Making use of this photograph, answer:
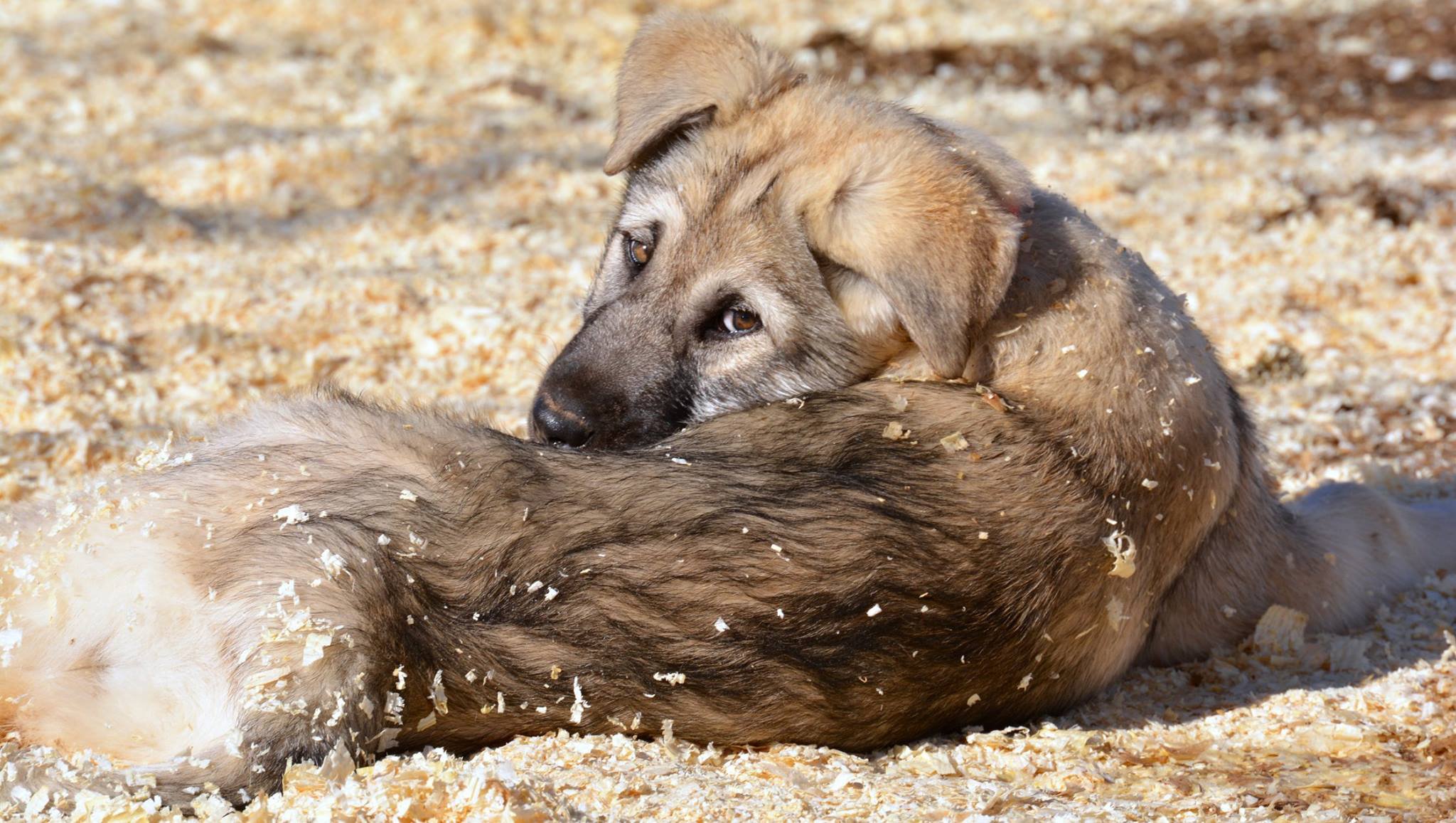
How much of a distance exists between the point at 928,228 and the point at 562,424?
106 cm

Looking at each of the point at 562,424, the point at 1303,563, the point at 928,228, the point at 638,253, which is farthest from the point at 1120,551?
the point at 638,253

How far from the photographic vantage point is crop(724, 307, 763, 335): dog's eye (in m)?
3.94

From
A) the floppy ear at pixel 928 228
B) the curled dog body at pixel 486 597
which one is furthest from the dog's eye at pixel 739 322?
the curled dog body at pixel 486 597

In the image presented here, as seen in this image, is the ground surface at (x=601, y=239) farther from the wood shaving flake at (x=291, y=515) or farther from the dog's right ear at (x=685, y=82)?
the dog's right ear at (x=685, y=82)

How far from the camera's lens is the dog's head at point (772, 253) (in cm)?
358

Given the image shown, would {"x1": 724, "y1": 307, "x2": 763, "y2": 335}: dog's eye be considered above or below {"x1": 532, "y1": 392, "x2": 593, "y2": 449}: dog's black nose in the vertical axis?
above

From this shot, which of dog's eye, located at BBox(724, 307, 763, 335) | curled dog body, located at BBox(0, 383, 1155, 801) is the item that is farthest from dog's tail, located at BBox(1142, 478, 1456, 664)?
dog's eye, located at BBox(724, 307, 763, 335)

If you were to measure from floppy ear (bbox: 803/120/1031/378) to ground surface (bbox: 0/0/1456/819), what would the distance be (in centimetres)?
99

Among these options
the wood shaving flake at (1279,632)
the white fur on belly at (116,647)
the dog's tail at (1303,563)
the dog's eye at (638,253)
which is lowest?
the white fur on belly at (116,647)

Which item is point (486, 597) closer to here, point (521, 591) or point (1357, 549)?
point (521, 591)

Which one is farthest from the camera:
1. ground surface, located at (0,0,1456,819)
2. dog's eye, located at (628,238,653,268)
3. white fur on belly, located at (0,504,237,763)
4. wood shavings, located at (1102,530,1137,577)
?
A: dog's eye, located at (628,238,653,268)

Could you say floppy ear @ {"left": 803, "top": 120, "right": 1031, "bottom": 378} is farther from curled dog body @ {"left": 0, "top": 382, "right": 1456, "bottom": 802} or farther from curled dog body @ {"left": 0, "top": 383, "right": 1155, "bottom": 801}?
curled dog body @ {"left": 0, "top": 383, "right": 1155, "bottom": 801}

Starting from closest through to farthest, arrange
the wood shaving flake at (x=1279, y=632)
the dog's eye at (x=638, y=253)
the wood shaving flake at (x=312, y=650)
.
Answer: the wood shaving flake at (x=312, y=650) < the wood shaving flake at (x=1279, y=632) < the dog's eye at (x=638, y=253)

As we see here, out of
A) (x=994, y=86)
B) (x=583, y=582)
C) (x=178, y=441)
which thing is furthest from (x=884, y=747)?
(x=994, y=86)
